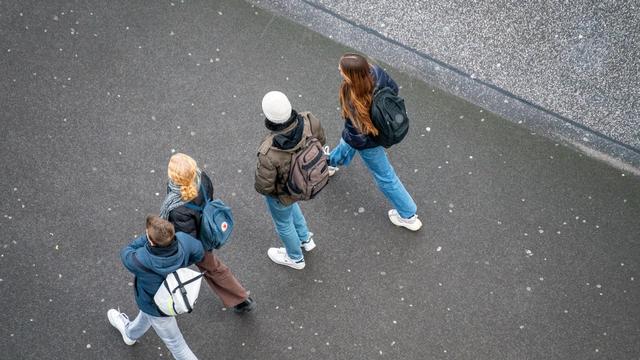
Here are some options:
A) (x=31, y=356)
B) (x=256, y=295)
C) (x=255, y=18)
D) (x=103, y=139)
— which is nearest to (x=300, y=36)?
(x=255, y=18)

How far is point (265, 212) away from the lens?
17.7 ft

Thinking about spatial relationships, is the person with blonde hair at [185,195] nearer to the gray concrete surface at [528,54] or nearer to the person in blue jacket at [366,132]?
the person in blue jacket at [366,132]

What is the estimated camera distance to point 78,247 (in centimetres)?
519

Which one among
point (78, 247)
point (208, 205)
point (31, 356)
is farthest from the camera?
point (78, 247)

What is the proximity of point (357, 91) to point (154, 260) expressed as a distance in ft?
5.01

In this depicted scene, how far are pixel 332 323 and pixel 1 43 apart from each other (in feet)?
12.1

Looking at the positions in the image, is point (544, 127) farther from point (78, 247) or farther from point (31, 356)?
point (31, 356)

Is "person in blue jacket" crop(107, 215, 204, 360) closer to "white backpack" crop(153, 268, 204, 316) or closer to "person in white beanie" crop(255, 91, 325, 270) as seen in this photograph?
"white backpack" crop(153, 268, 204, 316)

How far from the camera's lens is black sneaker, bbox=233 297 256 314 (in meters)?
4.91

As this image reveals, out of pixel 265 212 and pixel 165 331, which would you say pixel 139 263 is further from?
pixel 265 212

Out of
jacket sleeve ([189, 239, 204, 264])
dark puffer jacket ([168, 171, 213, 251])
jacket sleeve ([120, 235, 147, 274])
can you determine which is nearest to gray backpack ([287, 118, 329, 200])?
dark puffer jacket ([168, 171, 213, 251])

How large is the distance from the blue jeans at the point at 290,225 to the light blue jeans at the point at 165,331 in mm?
909

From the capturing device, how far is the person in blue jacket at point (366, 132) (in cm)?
416

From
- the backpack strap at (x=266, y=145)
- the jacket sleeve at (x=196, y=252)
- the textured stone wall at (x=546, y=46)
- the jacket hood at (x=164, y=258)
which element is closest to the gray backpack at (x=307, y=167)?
the backpack strap at (x=266, y=145)
